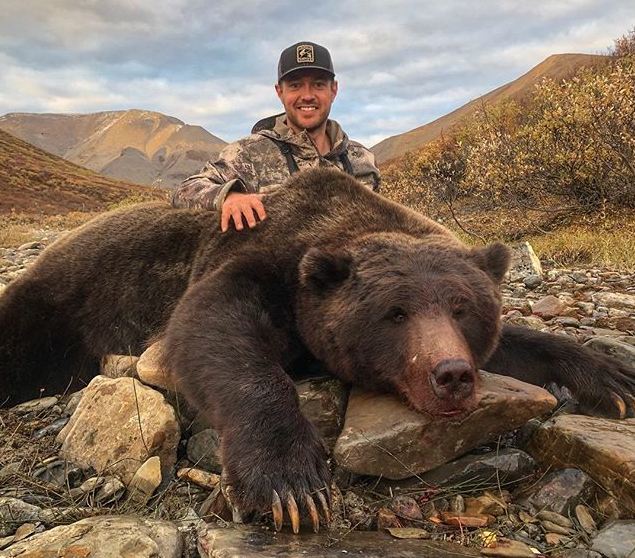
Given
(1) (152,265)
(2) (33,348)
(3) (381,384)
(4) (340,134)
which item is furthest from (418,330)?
(4) (340,134)

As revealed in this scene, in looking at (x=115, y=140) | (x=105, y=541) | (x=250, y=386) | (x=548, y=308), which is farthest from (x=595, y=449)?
(x=115, y=140)

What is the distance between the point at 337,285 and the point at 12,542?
1696mm

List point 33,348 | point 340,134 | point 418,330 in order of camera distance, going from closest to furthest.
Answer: point 418,330 < point 33,348 < point 340,134

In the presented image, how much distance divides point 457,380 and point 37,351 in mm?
2787

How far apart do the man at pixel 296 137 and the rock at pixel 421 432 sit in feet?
9.75

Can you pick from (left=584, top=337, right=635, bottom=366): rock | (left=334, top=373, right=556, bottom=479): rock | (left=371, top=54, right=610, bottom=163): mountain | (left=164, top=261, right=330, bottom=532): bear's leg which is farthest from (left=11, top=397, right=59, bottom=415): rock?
(left=371, top=54, right=610, bottom=163): mountain

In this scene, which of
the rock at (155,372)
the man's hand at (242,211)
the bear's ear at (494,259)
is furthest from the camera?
→ the man's hand at (242,211)

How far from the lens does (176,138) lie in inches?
7288

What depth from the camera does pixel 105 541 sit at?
1.76 m

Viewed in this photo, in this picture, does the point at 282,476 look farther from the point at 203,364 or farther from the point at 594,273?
the point at 594,273

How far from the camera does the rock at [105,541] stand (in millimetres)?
1728

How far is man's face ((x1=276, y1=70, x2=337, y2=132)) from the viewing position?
5.36 m

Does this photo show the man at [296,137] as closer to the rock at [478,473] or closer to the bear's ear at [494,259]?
the bear's ear at [494,259]

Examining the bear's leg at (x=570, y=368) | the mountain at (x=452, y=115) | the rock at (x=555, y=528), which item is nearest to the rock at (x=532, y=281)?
the bear's leg at (x=570, y=368)
